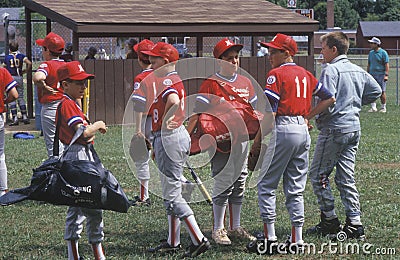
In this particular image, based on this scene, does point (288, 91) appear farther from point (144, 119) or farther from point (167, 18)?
point (167, 18)

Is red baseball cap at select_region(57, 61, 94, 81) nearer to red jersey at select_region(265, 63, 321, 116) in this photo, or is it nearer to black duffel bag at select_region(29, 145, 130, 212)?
black duffel bag at select_region(29, 145, 130, 212)

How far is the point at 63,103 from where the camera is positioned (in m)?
6.34

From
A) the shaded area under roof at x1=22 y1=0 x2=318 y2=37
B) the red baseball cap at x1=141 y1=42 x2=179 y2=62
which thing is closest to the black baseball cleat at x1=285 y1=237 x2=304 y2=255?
the red baseball cap at x1=141 y1=42 x2=179 y2=62

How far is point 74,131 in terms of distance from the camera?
6.30 meters

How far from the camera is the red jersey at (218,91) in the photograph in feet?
23.7

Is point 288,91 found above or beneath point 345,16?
above

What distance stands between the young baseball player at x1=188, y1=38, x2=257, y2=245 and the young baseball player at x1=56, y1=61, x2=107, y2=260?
4.27 feet

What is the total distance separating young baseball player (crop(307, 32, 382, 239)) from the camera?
7.45 meters

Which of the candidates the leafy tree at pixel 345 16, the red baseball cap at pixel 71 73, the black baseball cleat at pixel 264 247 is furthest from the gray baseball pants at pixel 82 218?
the leafy tree at pixel 345 16

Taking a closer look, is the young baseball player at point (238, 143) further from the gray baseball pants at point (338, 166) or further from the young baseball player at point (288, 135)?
the gray baseball pants at point (338, 166)

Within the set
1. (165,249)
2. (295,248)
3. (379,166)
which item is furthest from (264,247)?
(379,166)

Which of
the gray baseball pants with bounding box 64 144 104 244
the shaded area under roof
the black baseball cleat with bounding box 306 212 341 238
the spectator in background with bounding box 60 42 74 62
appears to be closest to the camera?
the gray baseball pants with bounding box 64 144 104 244

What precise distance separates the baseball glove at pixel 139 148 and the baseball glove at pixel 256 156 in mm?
1956

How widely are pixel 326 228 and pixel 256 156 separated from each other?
1.28 metres
